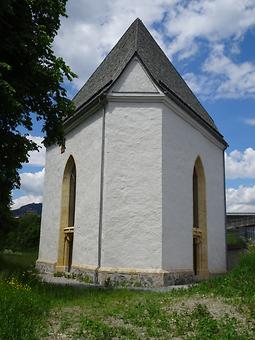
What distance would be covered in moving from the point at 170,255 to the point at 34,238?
34.3 metres

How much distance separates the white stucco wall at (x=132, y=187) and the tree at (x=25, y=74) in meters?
4.62

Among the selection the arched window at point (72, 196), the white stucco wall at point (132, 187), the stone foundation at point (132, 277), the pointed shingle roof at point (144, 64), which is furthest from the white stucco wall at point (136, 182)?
the arched window at point (72, 196)

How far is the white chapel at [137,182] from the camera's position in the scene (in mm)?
15383

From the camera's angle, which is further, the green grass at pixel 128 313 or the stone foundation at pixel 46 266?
the stone foundation at pixel 46 266

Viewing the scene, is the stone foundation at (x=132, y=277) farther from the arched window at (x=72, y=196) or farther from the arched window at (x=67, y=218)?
the arched window at (x=72, y=196)

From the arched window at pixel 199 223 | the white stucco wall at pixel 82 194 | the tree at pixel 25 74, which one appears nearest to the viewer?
the tree at pixel 25 74

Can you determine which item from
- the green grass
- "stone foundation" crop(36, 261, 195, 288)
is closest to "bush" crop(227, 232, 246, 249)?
"stone foundation" crop(36, 261, 195, 288)

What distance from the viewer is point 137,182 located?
1595 centimetres

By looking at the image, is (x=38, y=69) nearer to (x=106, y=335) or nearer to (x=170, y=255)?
(x=106, y=335)

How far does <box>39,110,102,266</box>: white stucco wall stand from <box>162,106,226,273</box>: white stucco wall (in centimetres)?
279

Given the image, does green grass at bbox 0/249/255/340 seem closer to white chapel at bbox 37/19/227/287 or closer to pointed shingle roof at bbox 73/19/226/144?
white chapel at bbox 37/19/227/287

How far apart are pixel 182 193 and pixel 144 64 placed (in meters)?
5.63

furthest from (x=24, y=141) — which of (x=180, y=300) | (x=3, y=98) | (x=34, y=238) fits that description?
(x=34, y=238)

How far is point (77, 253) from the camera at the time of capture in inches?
681
